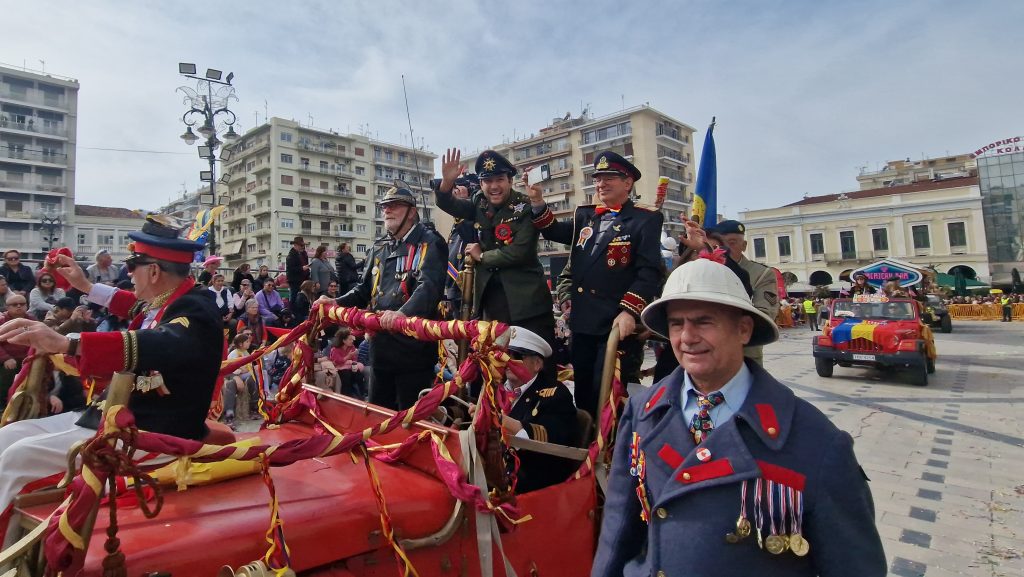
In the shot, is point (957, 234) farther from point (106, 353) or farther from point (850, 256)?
point (106, 353)

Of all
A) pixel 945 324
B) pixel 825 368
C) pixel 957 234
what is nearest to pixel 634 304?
pixel 825 368

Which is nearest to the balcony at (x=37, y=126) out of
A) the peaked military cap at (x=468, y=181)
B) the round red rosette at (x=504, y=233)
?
the peaked military cap at (x=468, y=181)

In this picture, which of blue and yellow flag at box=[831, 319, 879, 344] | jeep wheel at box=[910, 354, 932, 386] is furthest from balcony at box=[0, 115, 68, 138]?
jeep wheel at box=[910, 354, 932, 386]

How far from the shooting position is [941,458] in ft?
19.4

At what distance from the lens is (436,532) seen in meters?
2.08

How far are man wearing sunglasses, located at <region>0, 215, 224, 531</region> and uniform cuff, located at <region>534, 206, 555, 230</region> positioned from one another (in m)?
2.18

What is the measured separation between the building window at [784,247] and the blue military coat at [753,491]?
5185 cm

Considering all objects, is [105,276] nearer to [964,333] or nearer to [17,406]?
[17,406]

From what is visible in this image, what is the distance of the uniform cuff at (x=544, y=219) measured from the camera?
12.6 feet

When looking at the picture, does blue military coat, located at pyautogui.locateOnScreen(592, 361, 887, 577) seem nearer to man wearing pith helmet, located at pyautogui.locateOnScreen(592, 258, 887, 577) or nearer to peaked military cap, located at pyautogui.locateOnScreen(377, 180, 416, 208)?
man wearing pith helmet, located at pyautogui.locateOnScreen(592, 258, 887, 577)

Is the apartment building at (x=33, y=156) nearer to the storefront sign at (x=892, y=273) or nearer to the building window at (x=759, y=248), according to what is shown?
the storefront sign at (x=892, y=273)

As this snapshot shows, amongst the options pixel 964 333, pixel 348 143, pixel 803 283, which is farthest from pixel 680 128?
pixel 964 333

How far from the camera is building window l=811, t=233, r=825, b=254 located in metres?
46.0

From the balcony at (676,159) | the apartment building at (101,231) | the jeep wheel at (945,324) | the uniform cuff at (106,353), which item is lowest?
the jeep wheel at (945,324)
